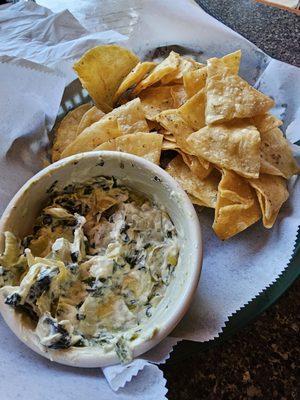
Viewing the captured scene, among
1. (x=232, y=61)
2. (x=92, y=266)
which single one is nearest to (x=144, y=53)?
(x=232, y=61)

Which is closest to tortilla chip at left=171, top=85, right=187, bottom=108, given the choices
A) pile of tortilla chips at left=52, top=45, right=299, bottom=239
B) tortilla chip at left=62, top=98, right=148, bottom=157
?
pile of tortilla chips at left=52, top=45, right=299, bottom=239

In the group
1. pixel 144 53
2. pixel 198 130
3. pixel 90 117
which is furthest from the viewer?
pixel 144 53

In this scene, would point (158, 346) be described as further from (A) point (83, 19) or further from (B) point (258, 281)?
(A) point (83, 19)

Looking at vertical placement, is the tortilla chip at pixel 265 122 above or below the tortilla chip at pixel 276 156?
above

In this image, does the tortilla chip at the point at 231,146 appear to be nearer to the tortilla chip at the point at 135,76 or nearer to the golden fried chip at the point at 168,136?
the golden fried chip at the point at 168,136

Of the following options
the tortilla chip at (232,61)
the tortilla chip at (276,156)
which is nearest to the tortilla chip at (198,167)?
the tortilla chip at (276,156)

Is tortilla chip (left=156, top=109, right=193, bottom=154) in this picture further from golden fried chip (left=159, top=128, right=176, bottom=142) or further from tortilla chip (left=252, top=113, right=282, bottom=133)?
tortilla chip (left=252, top=113, right=282, bottom=133)

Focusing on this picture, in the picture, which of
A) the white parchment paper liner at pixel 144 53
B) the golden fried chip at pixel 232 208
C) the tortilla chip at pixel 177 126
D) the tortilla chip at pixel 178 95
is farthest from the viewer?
the tortilla chip at pixel 178 95

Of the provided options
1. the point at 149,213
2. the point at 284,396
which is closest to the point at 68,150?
the point at 149,213

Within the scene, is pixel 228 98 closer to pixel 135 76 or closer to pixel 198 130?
pixel 198 130
